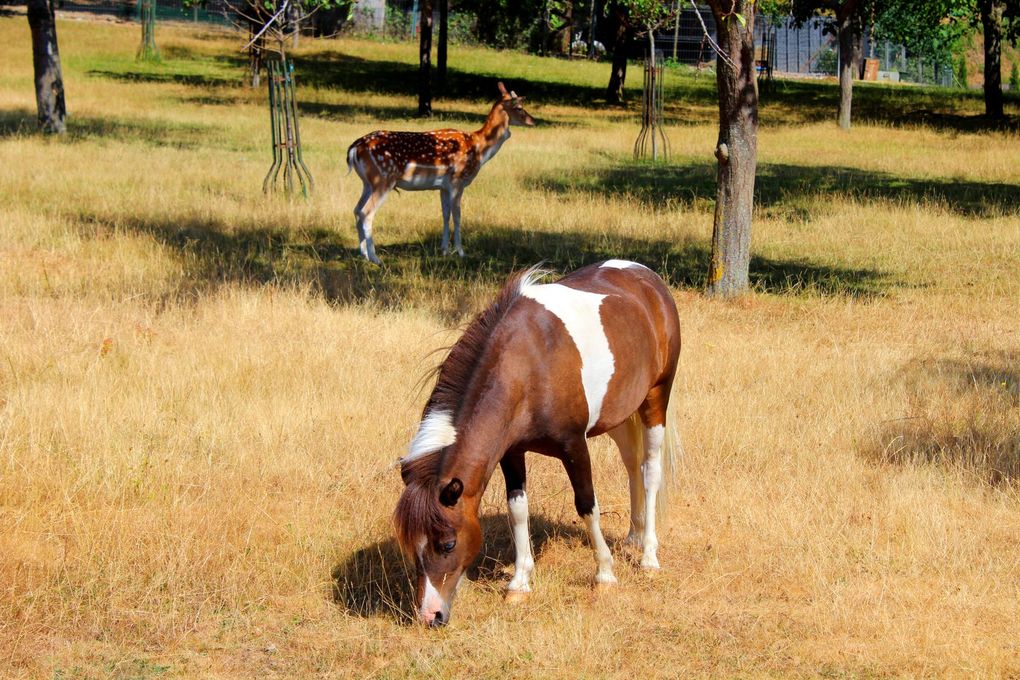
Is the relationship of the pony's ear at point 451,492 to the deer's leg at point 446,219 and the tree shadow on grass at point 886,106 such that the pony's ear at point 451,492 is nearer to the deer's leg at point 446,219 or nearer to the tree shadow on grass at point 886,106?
the deer's leg at point 446,219

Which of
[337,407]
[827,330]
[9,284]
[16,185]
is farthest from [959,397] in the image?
[16,185]

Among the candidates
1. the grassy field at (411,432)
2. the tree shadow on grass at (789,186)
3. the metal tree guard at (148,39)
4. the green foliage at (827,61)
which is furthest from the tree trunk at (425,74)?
the green foliage at (827,61)

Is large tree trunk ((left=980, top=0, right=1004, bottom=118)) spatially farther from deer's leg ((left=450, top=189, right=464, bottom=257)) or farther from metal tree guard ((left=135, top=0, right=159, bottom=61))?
metal tree guard ((left=135, top=0, right=159, bottom=61))

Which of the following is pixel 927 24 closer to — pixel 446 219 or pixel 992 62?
pixel 992 62

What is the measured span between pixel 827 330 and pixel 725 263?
65.6 inches

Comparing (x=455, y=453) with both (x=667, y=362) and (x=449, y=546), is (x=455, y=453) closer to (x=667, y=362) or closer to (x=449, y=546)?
(x=449, y=546)

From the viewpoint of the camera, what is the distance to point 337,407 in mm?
7809

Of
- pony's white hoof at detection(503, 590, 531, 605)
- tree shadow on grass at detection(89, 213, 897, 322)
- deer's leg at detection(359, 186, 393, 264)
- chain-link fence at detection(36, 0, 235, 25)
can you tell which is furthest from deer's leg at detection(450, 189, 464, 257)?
chain-link fence at detection(36, 0, 235, 25)

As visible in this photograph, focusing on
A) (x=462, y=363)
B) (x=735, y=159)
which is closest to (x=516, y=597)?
(x=462, y=363)

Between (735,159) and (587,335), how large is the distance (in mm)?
7180

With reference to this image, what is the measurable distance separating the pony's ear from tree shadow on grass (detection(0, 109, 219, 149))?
1917 centimetres

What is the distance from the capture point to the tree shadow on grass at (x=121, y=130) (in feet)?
74.4

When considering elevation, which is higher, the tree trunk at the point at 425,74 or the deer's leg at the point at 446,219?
the tree trunk at the point at 425,74

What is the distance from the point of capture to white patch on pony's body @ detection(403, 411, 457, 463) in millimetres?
4793
